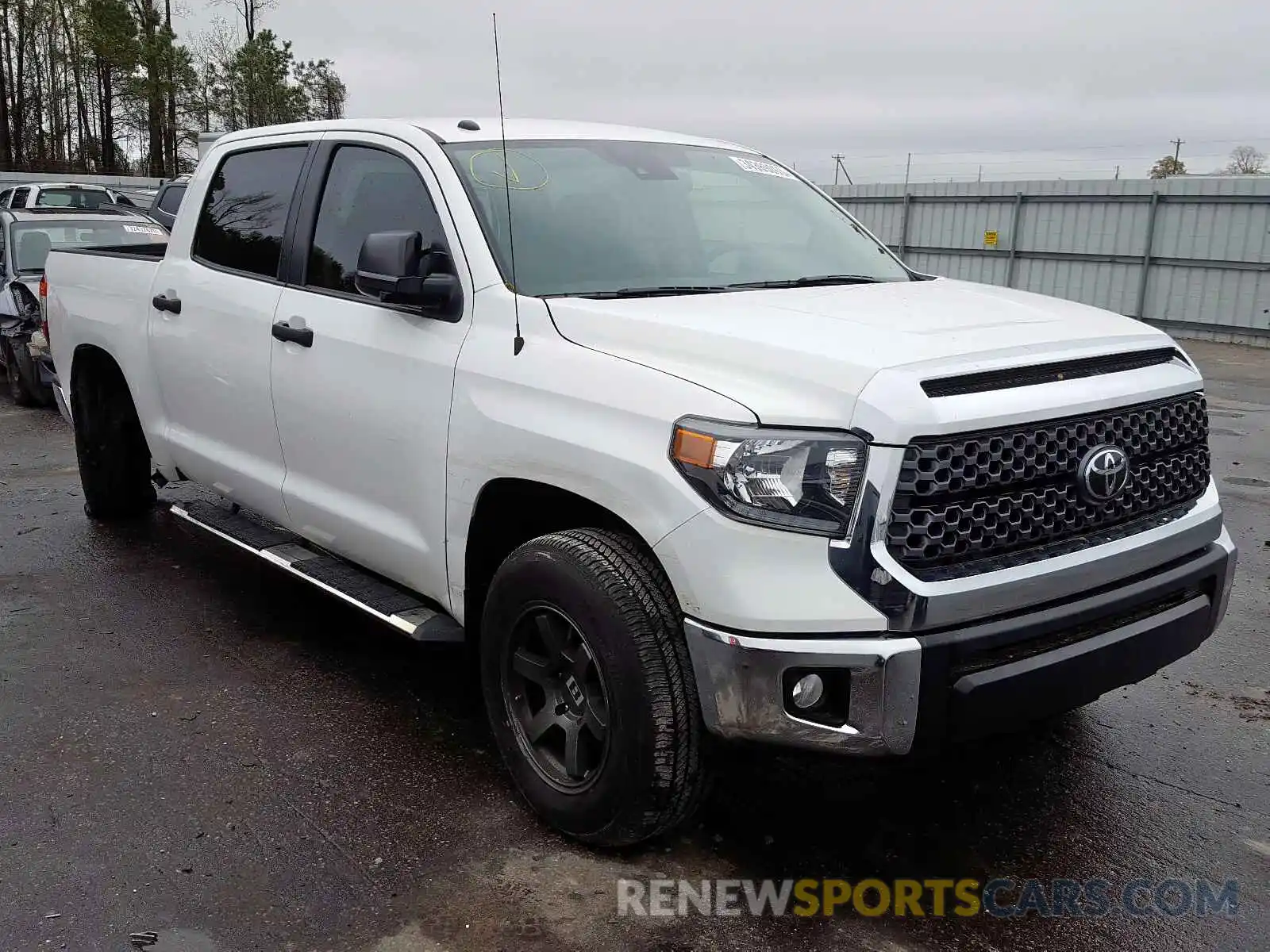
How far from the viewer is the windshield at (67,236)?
1085cm

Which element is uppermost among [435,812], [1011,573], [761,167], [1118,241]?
[761,167]

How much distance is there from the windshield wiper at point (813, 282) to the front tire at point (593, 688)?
3.81 feet

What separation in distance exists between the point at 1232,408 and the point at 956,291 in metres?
8.87

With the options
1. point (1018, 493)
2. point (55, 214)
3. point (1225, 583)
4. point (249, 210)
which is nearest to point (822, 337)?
point (1018, 493)

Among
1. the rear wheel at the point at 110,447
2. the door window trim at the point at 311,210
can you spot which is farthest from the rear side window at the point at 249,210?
the rear wheel at the point at 110,447

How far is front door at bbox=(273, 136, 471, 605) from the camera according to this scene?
11.6 ft

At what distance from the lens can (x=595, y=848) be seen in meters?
3.16

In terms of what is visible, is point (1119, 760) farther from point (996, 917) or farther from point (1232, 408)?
point (1232, 408)

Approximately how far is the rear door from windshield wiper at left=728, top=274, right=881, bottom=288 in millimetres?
1790

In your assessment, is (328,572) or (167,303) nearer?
(328,572)

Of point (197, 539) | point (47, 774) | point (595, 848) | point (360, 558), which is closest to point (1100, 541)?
point (595, 848)

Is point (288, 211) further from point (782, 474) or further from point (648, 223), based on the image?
point (782, 474)

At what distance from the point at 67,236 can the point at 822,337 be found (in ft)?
34.3

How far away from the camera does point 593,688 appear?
3041 millimetres
